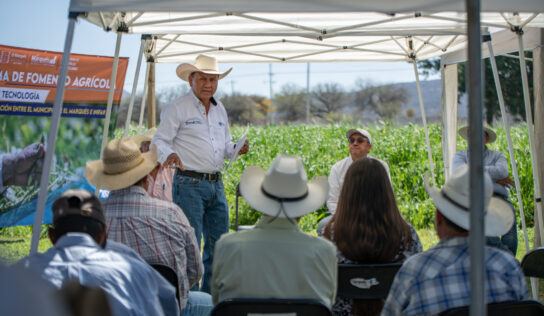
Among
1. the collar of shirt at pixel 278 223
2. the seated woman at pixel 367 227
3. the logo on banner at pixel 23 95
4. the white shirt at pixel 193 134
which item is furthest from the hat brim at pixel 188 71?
the logo on banner at pixel 23 95

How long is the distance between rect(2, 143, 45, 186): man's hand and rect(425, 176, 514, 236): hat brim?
5.80m

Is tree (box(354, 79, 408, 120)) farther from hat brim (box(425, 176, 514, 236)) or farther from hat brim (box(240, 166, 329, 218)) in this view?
hat brim (box(425, 176, 514, 236))

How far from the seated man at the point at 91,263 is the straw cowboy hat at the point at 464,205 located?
1196 mm

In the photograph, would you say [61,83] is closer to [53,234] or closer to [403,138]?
[53,234]

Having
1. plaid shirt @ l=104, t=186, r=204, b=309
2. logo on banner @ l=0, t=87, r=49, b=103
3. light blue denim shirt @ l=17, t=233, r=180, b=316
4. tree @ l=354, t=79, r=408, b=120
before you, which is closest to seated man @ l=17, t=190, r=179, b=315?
light blue denim shirt @ l=17, t=233, r=180, b=316

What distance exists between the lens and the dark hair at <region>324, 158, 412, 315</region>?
8.57 feet

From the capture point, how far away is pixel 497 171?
16.0 ft

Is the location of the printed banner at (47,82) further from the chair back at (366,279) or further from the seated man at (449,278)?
the seated man at (449,278)

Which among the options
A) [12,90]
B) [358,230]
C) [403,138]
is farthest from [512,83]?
[358,230]

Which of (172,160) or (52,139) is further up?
(52,139)

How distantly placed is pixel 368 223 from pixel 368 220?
1 centimetres

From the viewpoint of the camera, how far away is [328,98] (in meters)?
51.6

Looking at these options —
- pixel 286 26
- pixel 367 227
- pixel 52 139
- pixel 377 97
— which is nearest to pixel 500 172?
pixel 286 26

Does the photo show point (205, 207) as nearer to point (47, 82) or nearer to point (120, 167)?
point (120, 167)
